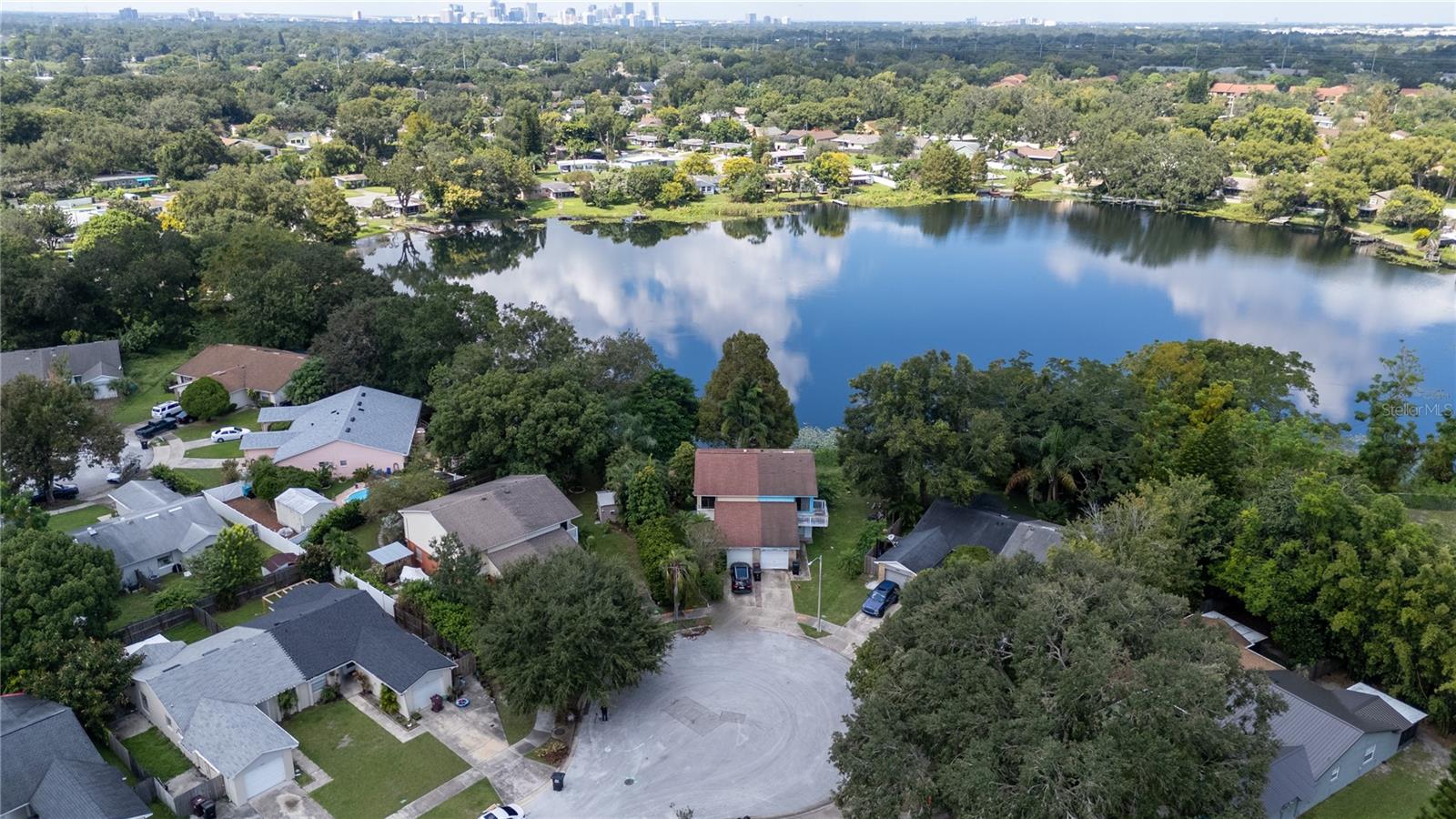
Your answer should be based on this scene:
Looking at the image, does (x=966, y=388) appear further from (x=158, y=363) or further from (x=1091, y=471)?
(x=158, y=363)

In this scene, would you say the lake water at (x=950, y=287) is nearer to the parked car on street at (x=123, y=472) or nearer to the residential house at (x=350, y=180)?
the residential house at (x=350, y=180)

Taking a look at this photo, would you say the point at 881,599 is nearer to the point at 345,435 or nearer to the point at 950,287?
the point at 345,435

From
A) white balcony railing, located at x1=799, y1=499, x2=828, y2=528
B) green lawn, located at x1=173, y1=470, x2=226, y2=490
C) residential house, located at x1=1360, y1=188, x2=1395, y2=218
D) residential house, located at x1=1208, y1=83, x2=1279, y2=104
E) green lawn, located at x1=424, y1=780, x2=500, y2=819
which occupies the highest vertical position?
residential house, located at x1=1208, y1=83, x2=1279, y2=104

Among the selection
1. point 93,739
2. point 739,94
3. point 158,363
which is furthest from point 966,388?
point 739,94

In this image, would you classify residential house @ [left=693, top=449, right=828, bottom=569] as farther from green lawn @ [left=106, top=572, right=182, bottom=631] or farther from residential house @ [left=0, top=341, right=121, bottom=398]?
residential house @ [left=0, top=341, right=121, bottom=398]

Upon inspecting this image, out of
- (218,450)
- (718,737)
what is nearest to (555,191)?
(218,450)

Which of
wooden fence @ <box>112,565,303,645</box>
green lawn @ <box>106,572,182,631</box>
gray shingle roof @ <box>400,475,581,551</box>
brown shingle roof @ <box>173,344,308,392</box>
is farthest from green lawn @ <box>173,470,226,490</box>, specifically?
gray shingle roof @ <box>400,475,581,551</box>
